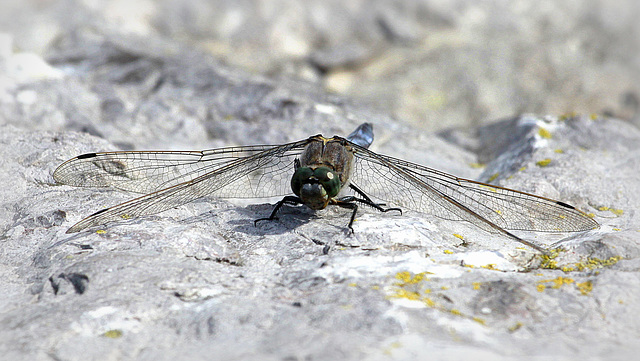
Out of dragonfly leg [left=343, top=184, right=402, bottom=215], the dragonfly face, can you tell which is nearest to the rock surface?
dragonfly leg [left=343, top=184, right=402, bottom=215]

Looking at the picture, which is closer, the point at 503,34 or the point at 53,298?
the point at 53,298

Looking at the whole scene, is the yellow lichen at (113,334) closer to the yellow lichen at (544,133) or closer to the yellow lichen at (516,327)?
the yellow lichen at (516,327)

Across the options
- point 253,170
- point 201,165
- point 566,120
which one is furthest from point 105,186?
Answer: point 566,120

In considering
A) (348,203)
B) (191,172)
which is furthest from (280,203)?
(191,172)

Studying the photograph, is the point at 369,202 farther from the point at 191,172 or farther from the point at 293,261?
the point at 191,172

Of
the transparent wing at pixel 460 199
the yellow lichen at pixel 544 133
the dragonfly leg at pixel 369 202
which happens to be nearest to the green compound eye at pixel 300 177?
the dragonfly leg at pixel 369 202

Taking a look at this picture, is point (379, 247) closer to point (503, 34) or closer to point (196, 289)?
point (196, 289)

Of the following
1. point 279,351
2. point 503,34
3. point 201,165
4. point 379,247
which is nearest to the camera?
point 279,351
